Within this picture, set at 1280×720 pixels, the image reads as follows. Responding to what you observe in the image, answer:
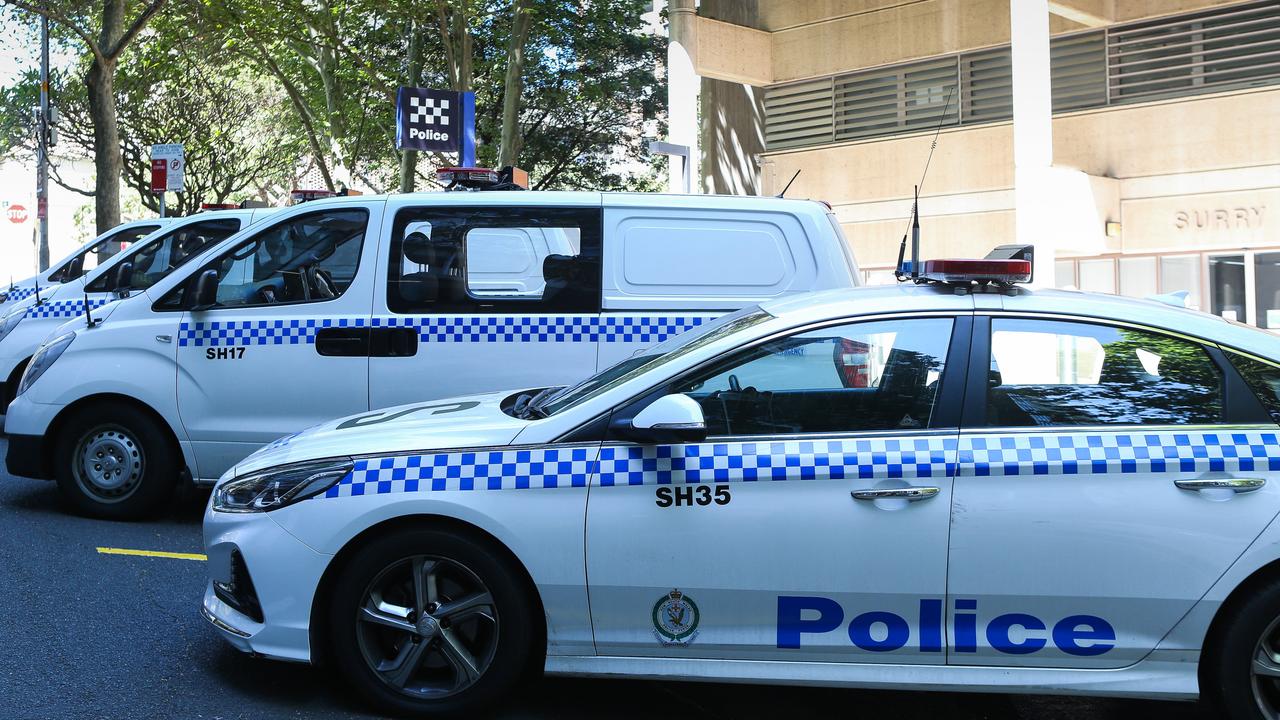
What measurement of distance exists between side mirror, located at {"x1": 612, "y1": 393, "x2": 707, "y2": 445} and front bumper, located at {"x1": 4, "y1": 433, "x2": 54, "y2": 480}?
4.81 metres

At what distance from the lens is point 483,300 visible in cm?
701

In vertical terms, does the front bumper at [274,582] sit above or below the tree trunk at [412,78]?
below

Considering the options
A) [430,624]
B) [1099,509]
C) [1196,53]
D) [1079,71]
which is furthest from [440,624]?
[1079,71]

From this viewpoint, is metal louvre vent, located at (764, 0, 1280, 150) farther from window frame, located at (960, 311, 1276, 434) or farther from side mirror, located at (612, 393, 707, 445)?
side mirror, located at (612, 393, 707, 445)

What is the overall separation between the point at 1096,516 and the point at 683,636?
4.47 feet

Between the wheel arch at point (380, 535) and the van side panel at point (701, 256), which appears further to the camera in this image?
the van side panel at point (701, 256)

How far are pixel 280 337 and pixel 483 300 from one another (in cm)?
118

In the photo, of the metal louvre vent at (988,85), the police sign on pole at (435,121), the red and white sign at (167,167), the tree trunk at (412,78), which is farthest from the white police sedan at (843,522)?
the tree trunk at (412,78)

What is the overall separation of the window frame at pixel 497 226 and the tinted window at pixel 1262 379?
362 cm

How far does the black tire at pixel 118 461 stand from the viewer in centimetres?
736

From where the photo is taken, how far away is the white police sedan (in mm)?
3916

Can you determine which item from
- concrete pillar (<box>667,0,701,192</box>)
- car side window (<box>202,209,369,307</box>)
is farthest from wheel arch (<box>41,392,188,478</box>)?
concrete pillar (<box>667,0,701,192</box>)

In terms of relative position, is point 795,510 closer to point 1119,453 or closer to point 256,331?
point 1119,453

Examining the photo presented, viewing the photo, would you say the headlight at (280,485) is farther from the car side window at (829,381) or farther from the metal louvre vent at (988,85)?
the metal louvre vent at (988,85)
